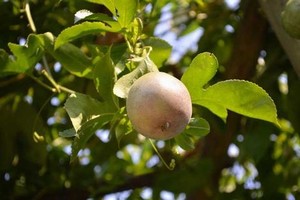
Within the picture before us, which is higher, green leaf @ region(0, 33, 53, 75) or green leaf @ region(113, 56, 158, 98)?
green leaf @ region(113, 56, 158, 98)

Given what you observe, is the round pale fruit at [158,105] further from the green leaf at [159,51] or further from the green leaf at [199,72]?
the green leaf at [159,51]

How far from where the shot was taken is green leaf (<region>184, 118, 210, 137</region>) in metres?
0.96

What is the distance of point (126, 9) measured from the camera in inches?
A: 37.0

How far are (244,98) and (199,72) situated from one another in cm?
7

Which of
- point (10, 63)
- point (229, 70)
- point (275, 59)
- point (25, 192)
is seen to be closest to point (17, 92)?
point (25, 192)

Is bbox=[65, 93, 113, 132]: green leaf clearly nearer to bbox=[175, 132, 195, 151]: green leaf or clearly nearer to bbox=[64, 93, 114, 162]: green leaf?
bbox=[64, 93, 114, 162]: green leaf

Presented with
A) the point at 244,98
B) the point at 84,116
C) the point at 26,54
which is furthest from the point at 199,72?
the point at 26,54

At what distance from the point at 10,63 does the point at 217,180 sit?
0.81 m

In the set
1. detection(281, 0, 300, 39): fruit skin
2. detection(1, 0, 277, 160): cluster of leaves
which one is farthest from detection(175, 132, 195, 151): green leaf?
detection(281, 0, 300, 39): fruit skin

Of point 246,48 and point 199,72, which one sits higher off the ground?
point 199,72

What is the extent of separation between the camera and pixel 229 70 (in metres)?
1.55

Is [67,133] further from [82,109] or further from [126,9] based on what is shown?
[126,9]

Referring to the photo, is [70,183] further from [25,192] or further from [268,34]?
[268,34]

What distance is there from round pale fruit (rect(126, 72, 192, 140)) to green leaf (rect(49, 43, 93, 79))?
0.27 meters
